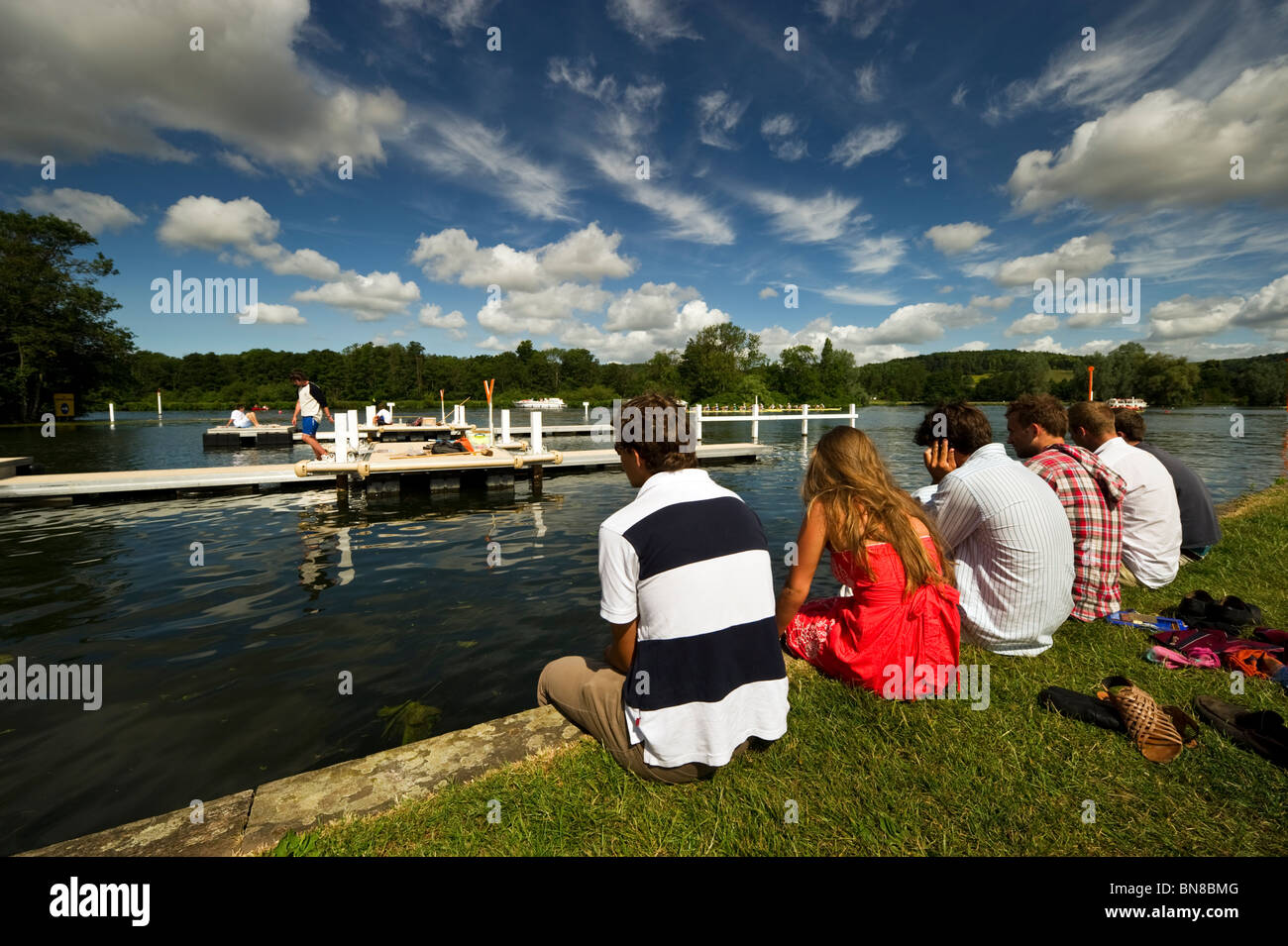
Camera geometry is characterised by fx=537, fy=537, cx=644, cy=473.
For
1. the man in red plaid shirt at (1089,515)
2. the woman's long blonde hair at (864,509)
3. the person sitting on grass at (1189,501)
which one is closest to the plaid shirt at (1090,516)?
the man in red plaid shirt at (1089,515)

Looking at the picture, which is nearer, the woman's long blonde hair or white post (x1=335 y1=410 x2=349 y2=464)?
the woman's long blonde hair

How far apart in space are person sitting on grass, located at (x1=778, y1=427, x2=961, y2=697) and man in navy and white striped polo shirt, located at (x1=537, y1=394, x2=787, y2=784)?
0.75 meters

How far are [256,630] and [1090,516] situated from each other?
8.19 m

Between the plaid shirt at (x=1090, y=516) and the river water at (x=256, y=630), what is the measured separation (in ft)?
13.0

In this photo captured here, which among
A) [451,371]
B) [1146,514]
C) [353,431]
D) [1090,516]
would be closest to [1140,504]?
[1146,514]

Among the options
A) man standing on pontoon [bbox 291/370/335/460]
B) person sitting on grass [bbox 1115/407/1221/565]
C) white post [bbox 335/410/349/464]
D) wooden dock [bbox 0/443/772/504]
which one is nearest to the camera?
person sitting on grass [bbox 1115/407/1221/565]

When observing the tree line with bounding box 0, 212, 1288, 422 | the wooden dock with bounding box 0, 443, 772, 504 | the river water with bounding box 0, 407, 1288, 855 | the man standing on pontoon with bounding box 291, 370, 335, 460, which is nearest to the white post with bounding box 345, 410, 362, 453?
the man standing on pontoon with bounding box 291, 370, 335, 460

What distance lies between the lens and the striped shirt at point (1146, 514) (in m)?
4.95

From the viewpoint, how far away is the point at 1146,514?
5.08 m

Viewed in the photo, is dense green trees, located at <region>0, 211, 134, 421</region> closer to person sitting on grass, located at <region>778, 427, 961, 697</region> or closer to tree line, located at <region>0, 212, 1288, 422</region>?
tree line, located at <region>0, 212, 1288, 422</region>

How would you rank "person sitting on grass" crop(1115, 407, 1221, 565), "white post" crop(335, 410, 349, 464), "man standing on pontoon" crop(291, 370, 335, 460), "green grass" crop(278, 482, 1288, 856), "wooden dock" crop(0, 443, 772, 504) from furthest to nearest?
"man standing on pontoon" crop(291, 370, 335, 460), "white post" crop(335, 410, 349, 464), "wooden dock" crop(0, 443, 772, 504), "person sitting on grass" crop(1115, 407, 1221, 565), "green grass" crop(278, 482, 1288, 856)

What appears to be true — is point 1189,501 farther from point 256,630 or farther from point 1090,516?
point 256,630

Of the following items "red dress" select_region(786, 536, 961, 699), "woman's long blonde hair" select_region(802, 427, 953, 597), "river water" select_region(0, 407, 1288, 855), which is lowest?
"river water" select_region(0, 407, 1288, 855)

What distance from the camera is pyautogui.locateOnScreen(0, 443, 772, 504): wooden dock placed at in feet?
42.2
